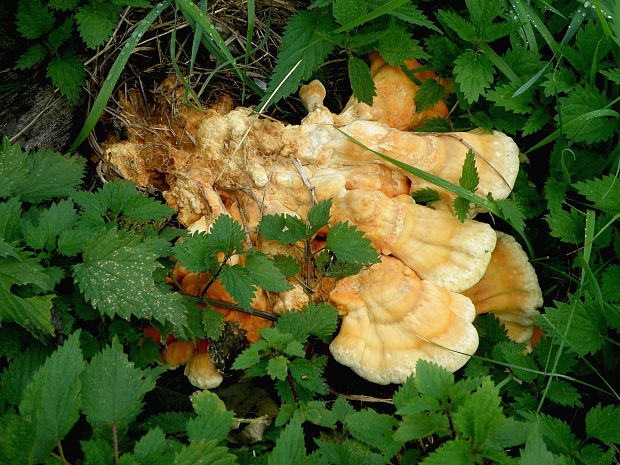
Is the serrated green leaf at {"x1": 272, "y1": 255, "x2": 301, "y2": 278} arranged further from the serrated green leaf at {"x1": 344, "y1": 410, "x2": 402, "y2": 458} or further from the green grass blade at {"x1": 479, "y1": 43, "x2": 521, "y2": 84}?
the green grass blade at {"x1": 479, "y1": 43, "x2": 521, "y2": 84}

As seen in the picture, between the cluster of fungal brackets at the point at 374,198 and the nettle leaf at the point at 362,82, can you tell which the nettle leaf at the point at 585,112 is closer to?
the cluster of fungal brackets at the point at 374,198

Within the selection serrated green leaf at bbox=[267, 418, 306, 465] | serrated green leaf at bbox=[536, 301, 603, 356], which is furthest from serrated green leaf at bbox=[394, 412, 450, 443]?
serrated green leaf at bbox=[536, 301, 603, 356]

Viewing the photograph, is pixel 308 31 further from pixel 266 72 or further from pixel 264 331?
pixel 264 331

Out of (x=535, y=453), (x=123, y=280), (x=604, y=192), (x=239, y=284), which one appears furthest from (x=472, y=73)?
(x=123, y=280)

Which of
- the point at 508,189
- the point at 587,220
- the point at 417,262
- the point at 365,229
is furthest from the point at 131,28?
the point at 587,220

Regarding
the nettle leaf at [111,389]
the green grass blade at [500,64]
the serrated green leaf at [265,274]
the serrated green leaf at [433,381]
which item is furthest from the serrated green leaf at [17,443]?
the green grass blade at [500,64]
